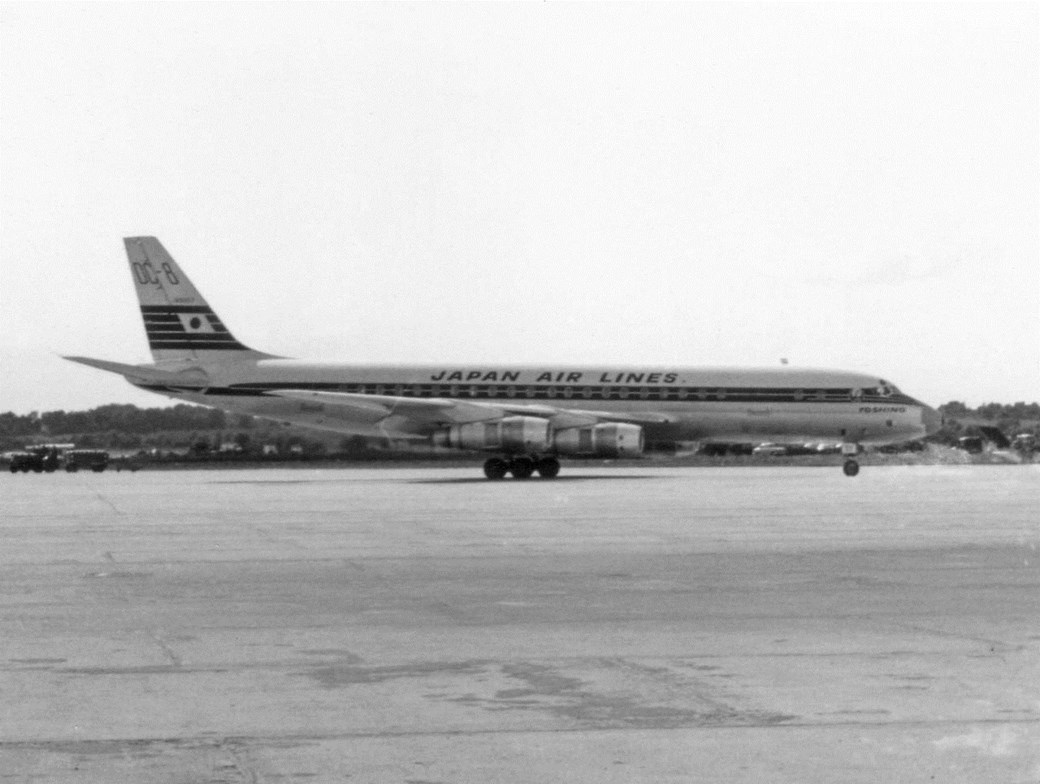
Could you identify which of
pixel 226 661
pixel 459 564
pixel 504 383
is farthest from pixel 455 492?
pixel 226 661

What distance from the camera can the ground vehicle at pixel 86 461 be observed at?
2285 inches

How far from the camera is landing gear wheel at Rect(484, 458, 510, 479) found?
41438 mm

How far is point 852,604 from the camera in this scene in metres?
11.8

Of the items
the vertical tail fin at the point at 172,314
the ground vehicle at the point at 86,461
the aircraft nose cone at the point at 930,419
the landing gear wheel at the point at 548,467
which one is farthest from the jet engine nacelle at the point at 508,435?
the ground vehicle at the point at 86,461

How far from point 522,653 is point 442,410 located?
105 feet

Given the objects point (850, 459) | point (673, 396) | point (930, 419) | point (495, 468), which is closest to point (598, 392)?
point (673, 396)

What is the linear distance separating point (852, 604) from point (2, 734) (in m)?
6.77

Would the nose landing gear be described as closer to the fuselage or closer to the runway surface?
the fuselage

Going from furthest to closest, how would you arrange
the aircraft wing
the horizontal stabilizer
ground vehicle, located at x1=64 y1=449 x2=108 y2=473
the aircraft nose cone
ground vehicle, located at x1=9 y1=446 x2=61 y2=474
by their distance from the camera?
1. ground vehicle, located at x1=64 y1=449 x2=108 y2=473
2. ground vehicle, located at x1=9 y1=446 x2=61 y2=474
3. the horizontal stabilizer
4. the aircraft nose cone
5. the aircraft wing

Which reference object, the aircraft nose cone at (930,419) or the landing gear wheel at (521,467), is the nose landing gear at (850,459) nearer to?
the aircraft nose cone at (930,419)

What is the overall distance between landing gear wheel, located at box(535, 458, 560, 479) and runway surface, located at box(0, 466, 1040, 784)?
20.8 metres

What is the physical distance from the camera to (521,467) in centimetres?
4169

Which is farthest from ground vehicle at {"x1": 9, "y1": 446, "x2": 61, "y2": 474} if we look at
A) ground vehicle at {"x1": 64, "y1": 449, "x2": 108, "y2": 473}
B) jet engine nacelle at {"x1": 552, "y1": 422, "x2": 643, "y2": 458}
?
jet engine nacelle at {"x1": 552, "y1": 422, "x2": 643, "y2": 458}

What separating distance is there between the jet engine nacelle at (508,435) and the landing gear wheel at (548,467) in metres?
1.32
